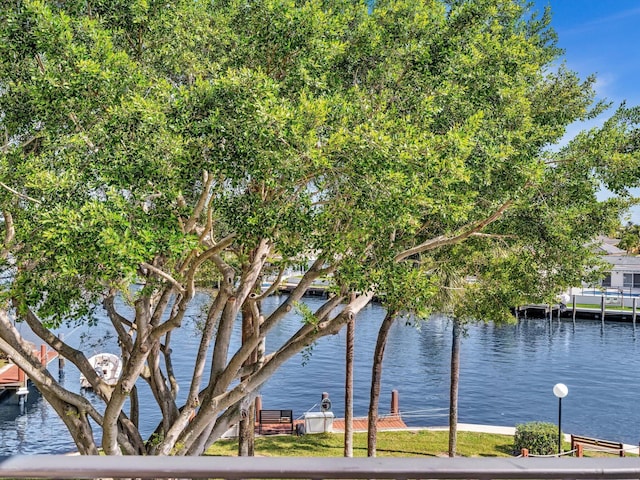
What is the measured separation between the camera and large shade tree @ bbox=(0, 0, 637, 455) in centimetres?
877

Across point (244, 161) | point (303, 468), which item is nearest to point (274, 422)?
point (244, 161)

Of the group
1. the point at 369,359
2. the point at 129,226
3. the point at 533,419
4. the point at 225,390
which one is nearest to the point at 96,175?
the point at 129,226

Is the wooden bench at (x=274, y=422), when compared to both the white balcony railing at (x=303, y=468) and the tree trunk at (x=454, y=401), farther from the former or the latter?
the white balcony railing at (x=303, y=468)

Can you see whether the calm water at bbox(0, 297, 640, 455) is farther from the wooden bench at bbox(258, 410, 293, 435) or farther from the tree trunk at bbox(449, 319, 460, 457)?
the tree trunk at bbox(449, 319, 460, 457)

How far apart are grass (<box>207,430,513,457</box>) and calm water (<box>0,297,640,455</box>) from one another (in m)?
4.94

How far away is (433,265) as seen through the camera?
56.8 feet

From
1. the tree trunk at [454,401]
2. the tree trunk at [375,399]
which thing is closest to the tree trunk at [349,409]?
the tree trunk at [375,399]

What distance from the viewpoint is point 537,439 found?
→ 22891 mm

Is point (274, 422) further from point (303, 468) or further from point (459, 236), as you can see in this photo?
point (303, 468)

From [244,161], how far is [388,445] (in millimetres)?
17836

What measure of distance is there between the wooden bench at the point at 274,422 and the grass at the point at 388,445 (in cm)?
71

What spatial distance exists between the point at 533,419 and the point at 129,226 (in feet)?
97.6

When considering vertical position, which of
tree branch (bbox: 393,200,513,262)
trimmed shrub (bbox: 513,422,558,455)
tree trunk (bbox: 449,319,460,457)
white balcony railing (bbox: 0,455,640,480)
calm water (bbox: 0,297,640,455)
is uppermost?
tree branch (bbox: 393,200,513,262)

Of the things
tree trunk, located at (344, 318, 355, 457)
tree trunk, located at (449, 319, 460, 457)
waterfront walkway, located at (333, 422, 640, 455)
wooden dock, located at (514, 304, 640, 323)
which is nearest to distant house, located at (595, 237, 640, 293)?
wooden dock, located at (514, 304, 640, 323)
